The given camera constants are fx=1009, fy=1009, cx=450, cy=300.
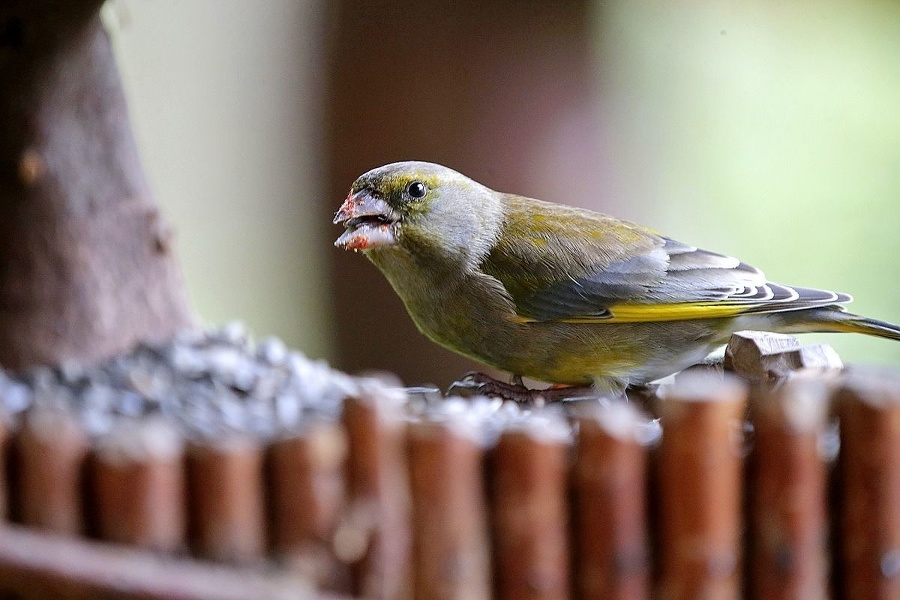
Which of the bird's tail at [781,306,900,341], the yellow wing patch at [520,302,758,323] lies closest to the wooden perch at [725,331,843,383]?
the yellow wing patch at [520,302,758,323]

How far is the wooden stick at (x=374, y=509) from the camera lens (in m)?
1.39

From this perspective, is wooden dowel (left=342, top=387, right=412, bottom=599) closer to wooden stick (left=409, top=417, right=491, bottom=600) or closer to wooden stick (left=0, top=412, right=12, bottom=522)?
wooden stick (left=409, top=417, right=491, bottom=600)

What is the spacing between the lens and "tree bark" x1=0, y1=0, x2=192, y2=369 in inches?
78.9

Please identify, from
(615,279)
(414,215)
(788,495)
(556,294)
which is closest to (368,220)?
(414,215)

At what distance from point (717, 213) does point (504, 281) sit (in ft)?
7.95

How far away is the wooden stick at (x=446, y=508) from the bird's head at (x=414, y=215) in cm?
115

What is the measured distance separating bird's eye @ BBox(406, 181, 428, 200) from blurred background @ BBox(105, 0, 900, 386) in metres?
1.19

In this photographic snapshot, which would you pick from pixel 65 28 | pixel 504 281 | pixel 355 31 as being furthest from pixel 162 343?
pixel 355 31

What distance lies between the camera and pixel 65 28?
6.64 feet

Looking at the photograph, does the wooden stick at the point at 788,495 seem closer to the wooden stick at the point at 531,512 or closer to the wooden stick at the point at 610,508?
the wooden stick at the point at 610,508

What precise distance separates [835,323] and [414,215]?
1178 mm

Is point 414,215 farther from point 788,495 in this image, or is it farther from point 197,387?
point 788,495

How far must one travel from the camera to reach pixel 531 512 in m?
1.44

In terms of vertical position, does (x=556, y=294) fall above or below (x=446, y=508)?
above
